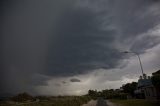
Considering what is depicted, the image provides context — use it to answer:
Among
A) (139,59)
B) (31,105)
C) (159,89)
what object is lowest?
(31,105)

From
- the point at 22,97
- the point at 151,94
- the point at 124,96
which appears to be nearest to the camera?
the point at 151,94

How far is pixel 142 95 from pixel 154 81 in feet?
84.3

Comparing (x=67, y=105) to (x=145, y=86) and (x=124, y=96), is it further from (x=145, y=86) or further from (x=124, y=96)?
(x=124, y=96)

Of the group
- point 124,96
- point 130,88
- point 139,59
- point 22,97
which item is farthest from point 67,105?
→ point 130,88

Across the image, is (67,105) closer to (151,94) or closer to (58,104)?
(58,104)

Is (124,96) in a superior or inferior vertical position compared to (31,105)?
superior

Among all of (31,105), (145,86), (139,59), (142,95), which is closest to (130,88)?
(142,95)

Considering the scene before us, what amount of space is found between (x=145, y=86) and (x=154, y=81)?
15.7 m

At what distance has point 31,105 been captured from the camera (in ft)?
109

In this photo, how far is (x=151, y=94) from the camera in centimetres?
6059

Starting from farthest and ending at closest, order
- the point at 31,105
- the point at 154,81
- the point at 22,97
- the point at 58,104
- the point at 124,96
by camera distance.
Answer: the point at 124,96, the point at 22,97, the point at 154,81, the point at 58,104, the point at 31,105

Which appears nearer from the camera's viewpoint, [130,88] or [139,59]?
[139,59]

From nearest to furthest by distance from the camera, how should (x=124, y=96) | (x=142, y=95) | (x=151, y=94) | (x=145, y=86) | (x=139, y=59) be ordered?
(x=139, y=59) < (x=151, y=94) < (x=145, y=86) < (x=142, y=95) < (x=124, y=96)

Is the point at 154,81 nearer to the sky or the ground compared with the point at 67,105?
nearer to the sky
